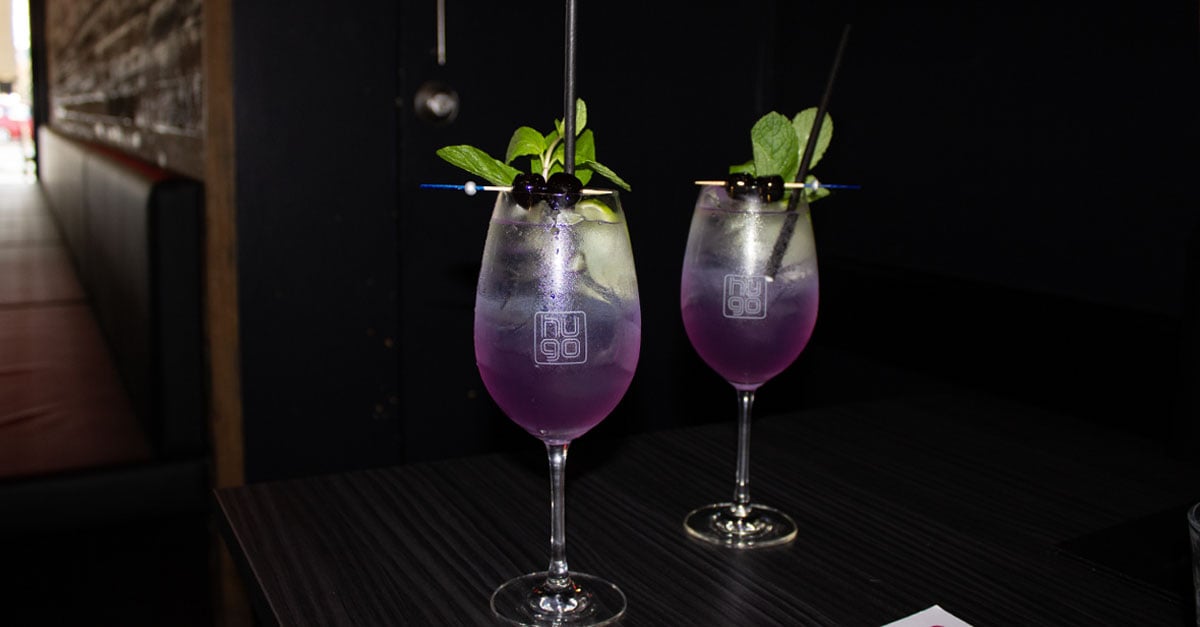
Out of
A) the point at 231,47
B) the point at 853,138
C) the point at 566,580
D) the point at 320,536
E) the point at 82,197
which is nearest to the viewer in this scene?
the point at 566,580

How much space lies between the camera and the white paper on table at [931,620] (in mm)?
644

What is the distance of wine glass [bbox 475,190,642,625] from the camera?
2.14 feet

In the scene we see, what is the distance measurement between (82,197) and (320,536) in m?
2.93

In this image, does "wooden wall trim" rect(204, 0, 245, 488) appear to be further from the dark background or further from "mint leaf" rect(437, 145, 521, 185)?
"mint leaf" rect(437, 145, 521, 185)

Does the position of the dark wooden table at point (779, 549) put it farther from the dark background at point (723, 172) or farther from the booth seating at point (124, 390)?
the booth seating at point (124, 390)

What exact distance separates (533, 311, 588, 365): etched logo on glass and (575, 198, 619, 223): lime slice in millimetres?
62

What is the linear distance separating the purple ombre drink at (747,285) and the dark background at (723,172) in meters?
0.86

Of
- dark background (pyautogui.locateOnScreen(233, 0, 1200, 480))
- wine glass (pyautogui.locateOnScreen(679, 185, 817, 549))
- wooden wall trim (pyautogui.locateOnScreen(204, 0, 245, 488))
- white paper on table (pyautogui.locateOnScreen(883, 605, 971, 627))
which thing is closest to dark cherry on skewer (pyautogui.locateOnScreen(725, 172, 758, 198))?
wine glass (pyautogui.locateOnScreen(679, 185, 817, 549))

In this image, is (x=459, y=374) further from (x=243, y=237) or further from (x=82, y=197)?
(x=82, y=197)

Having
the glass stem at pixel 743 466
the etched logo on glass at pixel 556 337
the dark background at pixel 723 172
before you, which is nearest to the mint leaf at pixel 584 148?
the etched logo on glass at pixel 556 337

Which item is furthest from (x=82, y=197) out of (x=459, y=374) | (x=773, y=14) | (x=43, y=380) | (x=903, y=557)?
(x=903, y=557)

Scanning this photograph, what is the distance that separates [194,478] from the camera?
6.75ft

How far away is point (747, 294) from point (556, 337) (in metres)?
0.21

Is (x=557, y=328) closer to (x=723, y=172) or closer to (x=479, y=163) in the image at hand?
(x=479, y=163)
